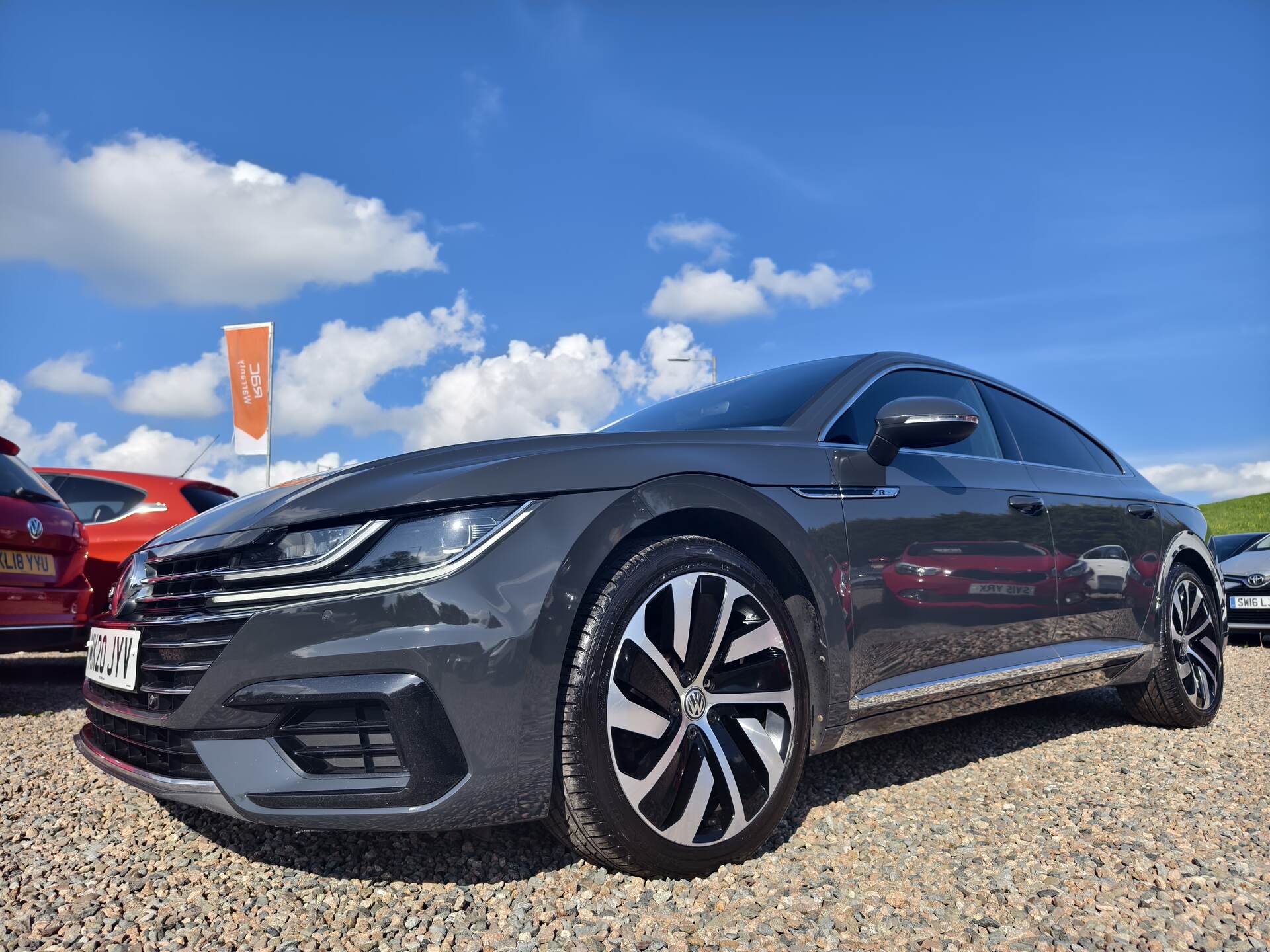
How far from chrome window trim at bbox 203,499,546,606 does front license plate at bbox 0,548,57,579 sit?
10.7 feet

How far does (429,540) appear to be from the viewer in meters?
1.89

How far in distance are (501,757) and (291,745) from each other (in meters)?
0.44

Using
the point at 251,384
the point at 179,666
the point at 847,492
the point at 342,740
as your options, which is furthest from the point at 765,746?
the point at 251,384

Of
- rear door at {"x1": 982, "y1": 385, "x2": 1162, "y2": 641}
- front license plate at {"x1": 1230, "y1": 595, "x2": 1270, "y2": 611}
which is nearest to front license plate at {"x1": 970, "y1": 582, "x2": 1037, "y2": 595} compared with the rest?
rear door at {"x1": 982, "y1": 385, "x2": 1162, "y2": 641}

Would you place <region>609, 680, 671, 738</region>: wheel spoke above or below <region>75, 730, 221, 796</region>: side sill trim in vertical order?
above

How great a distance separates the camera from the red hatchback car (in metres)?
4.31

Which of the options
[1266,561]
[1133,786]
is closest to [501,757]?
[1133,786]

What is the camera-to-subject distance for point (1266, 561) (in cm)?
852

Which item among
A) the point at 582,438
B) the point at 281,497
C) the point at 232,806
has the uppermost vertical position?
the point at 582,438

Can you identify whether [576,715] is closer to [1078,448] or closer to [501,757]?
[501,757]

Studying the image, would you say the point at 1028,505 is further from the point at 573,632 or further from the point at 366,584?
the point at 366,584

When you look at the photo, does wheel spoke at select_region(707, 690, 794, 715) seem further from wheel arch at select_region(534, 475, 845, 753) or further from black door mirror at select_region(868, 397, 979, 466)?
black door mirror at select_region(868, 397, 979, 466)

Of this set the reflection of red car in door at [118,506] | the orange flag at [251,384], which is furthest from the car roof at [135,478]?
the orange flag at [251,384]

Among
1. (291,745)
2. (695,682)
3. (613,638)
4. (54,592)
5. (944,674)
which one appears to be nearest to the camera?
(291,745)
